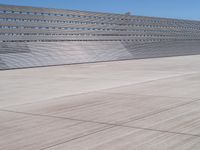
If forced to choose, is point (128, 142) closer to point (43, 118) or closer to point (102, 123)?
point (102, 123)

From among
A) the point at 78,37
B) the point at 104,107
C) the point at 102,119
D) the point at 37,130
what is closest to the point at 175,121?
the point at 102,119

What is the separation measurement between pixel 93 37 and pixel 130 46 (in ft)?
13.7

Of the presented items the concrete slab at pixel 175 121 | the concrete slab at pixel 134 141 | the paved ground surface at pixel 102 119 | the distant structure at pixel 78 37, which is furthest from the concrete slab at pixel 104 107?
the distant structure at pixel 78 37

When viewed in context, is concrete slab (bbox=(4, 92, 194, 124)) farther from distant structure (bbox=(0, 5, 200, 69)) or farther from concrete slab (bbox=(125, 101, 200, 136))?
distant structure (bbox=(0, 5, 200, 69))

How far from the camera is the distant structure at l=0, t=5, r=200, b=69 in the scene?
78.9 ft

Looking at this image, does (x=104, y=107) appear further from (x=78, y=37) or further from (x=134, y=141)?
(x=78, y=37)

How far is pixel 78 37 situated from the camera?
96.5 ft

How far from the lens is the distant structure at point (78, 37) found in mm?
24047

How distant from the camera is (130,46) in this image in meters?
33.3

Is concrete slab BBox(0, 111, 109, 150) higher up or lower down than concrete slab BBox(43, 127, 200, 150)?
higher up

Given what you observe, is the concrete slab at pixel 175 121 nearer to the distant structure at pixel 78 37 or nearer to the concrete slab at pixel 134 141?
the concrete slab at pixel 134 141

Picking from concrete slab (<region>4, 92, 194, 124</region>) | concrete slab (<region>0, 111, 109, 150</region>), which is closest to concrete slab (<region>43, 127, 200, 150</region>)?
concrete slab (<region>0, 111, 109, 150</region>)

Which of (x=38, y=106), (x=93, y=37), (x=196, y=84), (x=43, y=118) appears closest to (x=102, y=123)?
(x=43, y=118)

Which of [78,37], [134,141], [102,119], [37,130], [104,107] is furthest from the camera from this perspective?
[78,37]
